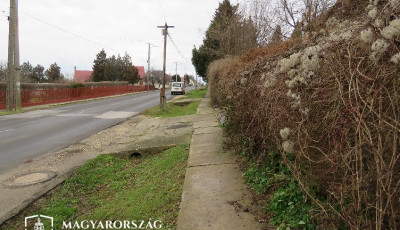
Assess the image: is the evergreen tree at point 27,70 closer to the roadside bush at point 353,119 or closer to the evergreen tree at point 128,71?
the evergreen tree at point 128,71

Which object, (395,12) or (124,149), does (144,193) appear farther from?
(395,12)

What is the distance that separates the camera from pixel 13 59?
20750 mm

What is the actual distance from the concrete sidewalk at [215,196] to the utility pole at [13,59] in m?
19.5

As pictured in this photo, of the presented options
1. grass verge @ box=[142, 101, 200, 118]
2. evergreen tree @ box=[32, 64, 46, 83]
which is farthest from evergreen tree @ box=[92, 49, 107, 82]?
grass verge @ box=[142, 101, 200, 118]

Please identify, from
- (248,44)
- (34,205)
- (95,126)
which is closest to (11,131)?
(95,126)

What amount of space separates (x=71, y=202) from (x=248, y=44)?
16.3 meters

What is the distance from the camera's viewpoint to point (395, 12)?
195 cm

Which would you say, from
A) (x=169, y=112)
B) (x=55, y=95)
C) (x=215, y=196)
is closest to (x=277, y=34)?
(x=169, y=112)

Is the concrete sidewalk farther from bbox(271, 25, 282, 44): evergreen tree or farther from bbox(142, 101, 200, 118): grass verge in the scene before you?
bbox(271, 25, 282, 44): evergreen tree

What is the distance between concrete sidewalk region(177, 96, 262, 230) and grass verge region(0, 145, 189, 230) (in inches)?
7.7

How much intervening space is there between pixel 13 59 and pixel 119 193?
786 inches

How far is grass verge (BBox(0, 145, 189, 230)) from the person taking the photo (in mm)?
4059

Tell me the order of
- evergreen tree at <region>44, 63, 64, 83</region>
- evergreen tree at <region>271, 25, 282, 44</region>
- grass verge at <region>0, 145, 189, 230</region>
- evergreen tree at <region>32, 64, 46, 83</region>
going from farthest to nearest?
1. evergreen tree at <region>44, 63, 64, 83</region>
2. evergreen tree at <region>32, 64, 46, 83</region>
3. evergreen tree at <region>271, 25, 282, 44</region>
4. grass verge at <region>0, 145, 189, 230</region>

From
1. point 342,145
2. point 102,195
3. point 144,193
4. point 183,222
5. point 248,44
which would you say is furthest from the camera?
point 248,44
